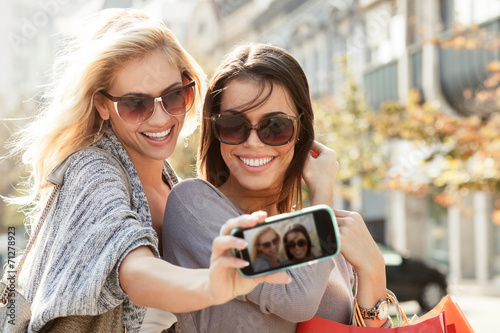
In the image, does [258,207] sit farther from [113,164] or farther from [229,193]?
[113,164]

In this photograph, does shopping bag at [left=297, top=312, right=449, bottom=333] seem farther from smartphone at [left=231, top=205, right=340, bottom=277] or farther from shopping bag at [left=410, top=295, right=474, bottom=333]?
smartphone at [left=231, top=205, right=340, bottom=277]

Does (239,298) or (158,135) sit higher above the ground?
(158,135)

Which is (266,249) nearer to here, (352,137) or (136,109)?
(136,109)

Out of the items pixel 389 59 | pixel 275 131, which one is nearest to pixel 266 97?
pixel 275 131

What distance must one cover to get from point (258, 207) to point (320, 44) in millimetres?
22928

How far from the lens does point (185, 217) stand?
210 cm

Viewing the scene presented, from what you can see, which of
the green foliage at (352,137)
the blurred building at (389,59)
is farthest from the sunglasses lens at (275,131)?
the green foliage at (352,137)

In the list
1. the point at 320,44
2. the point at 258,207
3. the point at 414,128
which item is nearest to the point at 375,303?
the point at 258,207

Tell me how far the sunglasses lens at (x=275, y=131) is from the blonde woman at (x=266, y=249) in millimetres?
825

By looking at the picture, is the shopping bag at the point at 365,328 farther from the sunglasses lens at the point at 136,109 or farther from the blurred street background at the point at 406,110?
the blurred street background at the point at 406,110

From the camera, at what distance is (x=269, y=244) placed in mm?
1438

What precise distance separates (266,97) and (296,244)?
922 millimetres

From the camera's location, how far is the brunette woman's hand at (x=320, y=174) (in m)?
2.26

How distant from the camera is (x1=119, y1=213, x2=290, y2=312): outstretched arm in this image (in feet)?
4.62
